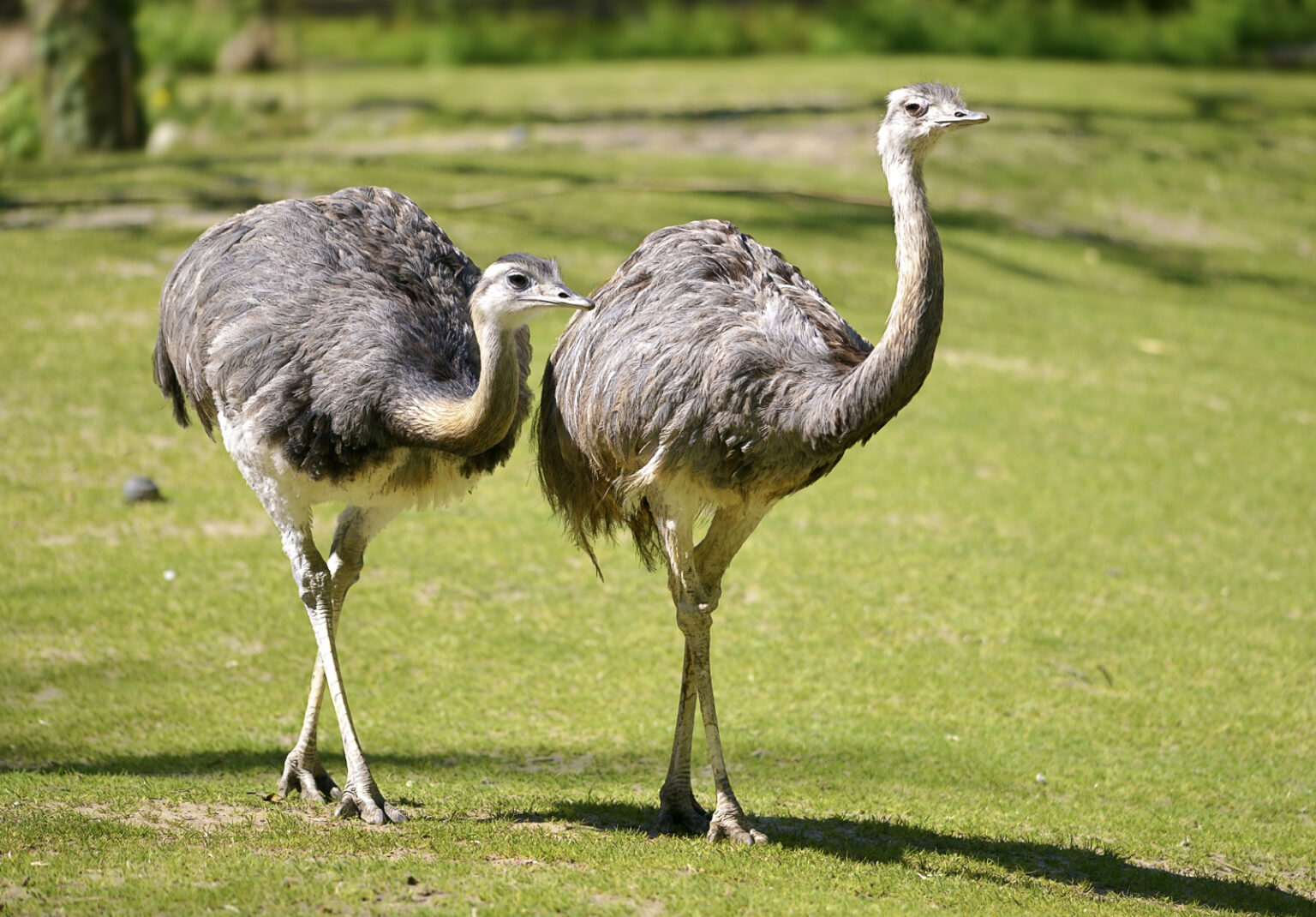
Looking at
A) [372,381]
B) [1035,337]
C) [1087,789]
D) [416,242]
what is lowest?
[1087,789]

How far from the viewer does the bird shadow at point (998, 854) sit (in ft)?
18.7

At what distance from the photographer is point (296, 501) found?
593 centimetres

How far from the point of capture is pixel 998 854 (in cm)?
595

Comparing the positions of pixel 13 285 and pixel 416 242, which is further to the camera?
pixel 13 285

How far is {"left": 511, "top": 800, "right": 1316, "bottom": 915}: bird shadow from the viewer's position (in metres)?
5.69

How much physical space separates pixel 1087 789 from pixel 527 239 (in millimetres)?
8345

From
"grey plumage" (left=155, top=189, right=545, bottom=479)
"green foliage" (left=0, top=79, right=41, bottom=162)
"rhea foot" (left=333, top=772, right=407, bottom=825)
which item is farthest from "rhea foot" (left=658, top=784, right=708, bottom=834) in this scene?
"green foliage" (left=0, top=79, right=41, bottom=162)

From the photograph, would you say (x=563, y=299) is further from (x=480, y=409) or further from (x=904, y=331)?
(x=904, y=331)

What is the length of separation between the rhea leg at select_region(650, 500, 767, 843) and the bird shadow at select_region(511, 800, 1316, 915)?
17cm

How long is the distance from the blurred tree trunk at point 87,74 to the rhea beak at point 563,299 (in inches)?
530

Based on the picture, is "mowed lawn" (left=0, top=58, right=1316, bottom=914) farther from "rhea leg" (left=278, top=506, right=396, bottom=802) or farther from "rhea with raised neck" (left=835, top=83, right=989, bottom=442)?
Answer: "rhea with raised neck" (left=835, top=83, right=989, bottom=442)

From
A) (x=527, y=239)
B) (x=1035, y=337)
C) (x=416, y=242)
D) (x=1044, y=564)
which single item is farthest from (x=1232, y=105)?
(x=416, y=242)

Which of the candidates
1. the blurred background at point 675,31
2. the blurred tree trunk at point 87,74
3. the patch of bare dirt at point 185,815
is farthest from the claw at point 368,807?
the blurred background at point 675,31

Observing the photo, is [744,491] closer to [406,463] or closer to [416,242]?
[406,463]
